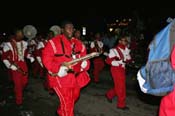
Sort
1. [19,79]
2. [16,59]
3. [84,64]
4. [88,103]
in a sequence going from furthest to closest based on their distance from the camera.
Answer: [88,103] → [19,79] → [16,59] → [84,64]

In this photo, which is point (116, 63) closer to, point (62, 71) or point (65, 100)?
point (65, 100)

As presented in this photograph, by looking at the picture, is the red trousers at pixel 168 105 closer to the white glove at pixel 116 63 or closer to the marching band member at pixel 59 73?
the marching band member at pixel 59 73

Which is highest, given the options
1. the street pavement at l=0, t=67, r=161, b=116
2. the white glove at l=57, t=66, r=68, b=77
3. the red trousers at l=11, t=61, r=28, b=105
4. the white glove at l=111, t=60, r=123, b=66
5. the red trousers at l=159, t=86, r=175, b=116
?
the red trousers at l=159, t=86, r=175, b=116

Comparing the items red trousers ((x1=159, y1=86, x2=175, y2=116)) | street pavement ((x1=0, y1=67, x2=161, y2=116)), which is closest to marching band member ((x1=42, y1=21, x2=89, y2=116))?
street pavement ((x1=0, y1=67, x2=161, y2=116))

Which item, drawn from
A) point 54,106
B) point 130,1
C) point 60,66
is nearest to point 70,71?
point 60,66

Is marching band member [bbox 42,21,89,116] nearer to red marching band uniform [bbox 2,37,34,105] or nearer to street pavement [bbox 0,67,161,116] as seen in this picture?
street pavement [bbox 0,67,161,116]

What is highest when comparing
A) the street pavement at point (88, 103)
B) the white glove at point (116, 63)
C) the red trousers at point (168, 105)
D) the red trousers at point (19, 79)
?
the red trousers at point (168, 105)

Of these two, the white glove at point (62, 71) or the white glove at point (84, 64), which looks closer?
the white glove at point (62, 71)

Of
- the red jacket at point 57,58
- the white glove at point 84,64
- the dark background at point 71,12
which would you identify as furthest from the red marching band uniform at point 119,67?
the dark background at point 71,12

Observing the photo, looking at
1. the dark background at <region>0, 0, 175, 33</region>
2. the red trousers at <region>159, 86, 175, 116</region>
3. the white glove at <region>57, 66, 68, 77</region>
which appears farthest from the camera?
the dark background at <region>0, 0, 175, 33</region>

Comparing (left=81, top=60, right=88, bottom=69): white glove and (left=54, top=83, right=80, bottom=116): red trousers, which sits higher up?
(left=81, top=60, right=88, bottom=69): white glove

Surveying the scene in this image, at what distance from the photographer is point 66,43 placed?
5.87 meters

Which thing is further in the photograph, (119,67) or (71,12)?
(71,12)

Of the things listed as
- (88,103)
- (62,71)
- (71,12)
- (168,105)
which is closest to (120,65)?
(88,103)
